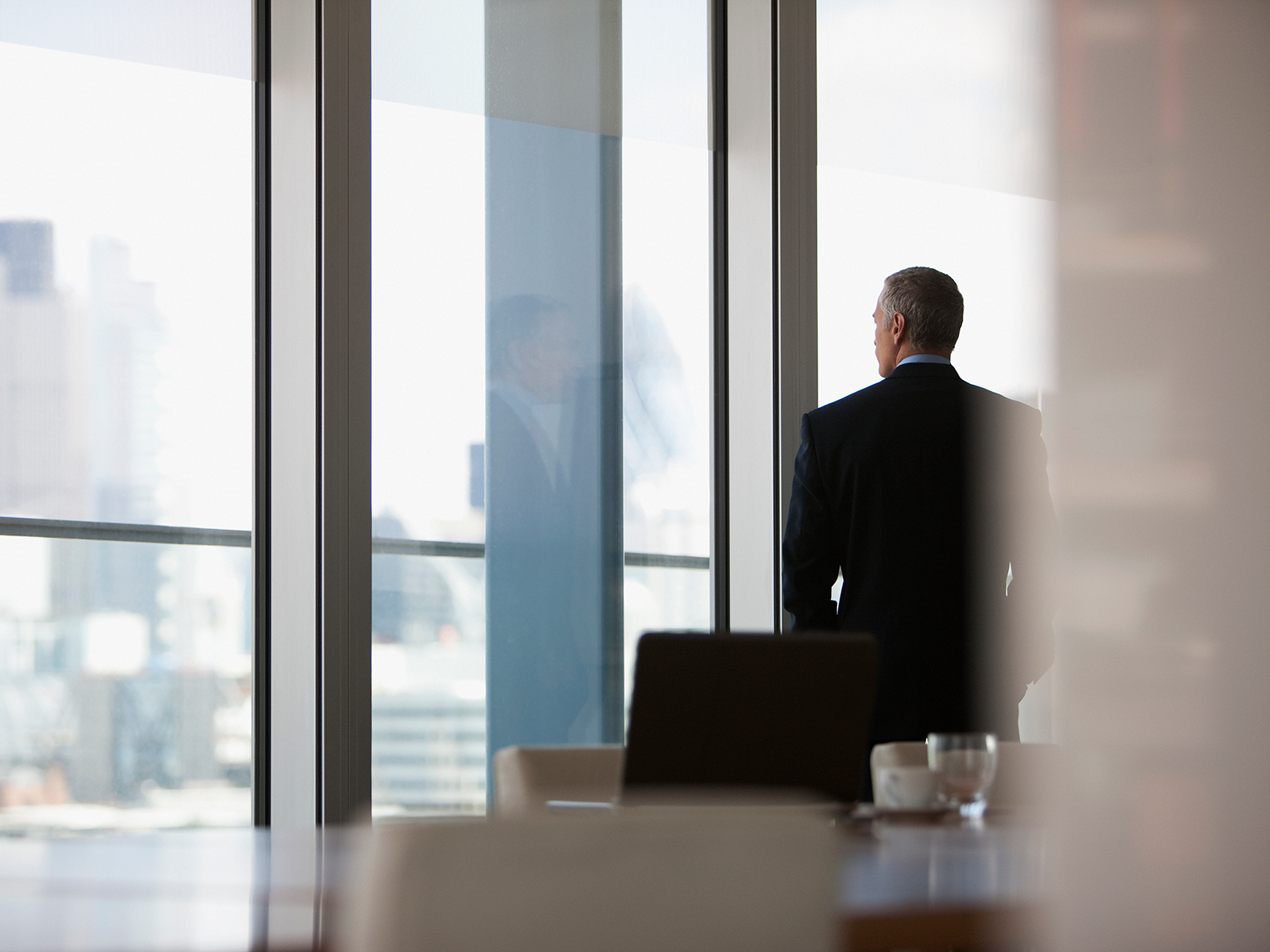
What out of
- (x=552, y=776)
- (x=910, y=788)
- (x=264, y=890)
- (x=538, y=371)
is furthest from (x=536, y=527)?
(x=264, y=890)

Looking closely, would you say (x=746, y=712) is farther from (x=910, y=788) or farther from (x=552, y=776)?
(x=552, y=776)

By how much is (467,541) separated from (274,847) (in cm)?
211

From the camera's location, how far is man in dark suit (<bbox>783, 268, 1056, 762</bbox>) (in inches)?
115

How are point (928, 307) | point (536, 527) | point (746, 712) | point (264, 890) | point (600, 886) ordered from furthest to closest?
point (536, 527) < point (928, 307) < point (746, 712) < point (264, 890) < point (600, 886)

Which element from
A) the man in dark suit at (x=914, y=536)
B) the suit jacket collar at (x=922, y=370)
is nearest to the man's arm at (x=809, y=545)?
the man in dark suit at (x=914, y=536)

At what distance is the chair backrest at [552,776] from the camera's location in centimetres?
221

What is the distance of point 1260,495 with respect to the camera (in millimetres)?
549

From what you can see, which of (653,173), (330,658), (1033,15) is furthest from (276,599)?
(1033,15)

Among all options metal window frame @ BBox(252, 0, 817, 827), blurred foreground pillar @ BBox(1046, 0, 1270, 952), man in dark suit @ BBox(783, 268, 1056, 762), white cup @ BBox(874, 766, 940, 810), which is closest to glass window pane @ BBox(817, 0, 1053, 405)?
man in dark suit @ BBox(783, 268, 1056, 762)

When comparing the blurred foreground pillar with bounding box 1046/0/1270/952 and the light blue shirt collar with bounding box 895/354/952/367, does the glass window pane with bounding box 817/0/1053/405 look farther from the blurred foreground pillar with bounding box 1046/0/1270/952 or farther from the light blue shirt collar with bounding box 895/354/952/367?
the blurred foreground pillar with bounding box 1046/0/1270/952

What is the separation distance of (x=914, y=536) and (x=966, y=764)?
1.08 m

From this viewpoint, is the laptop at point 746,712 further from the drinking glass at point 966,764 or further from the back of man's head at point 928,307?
the back of man's head at point 928,307

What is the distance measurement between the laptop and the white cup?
31 cm

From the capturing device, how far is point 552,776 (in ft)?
7.37
